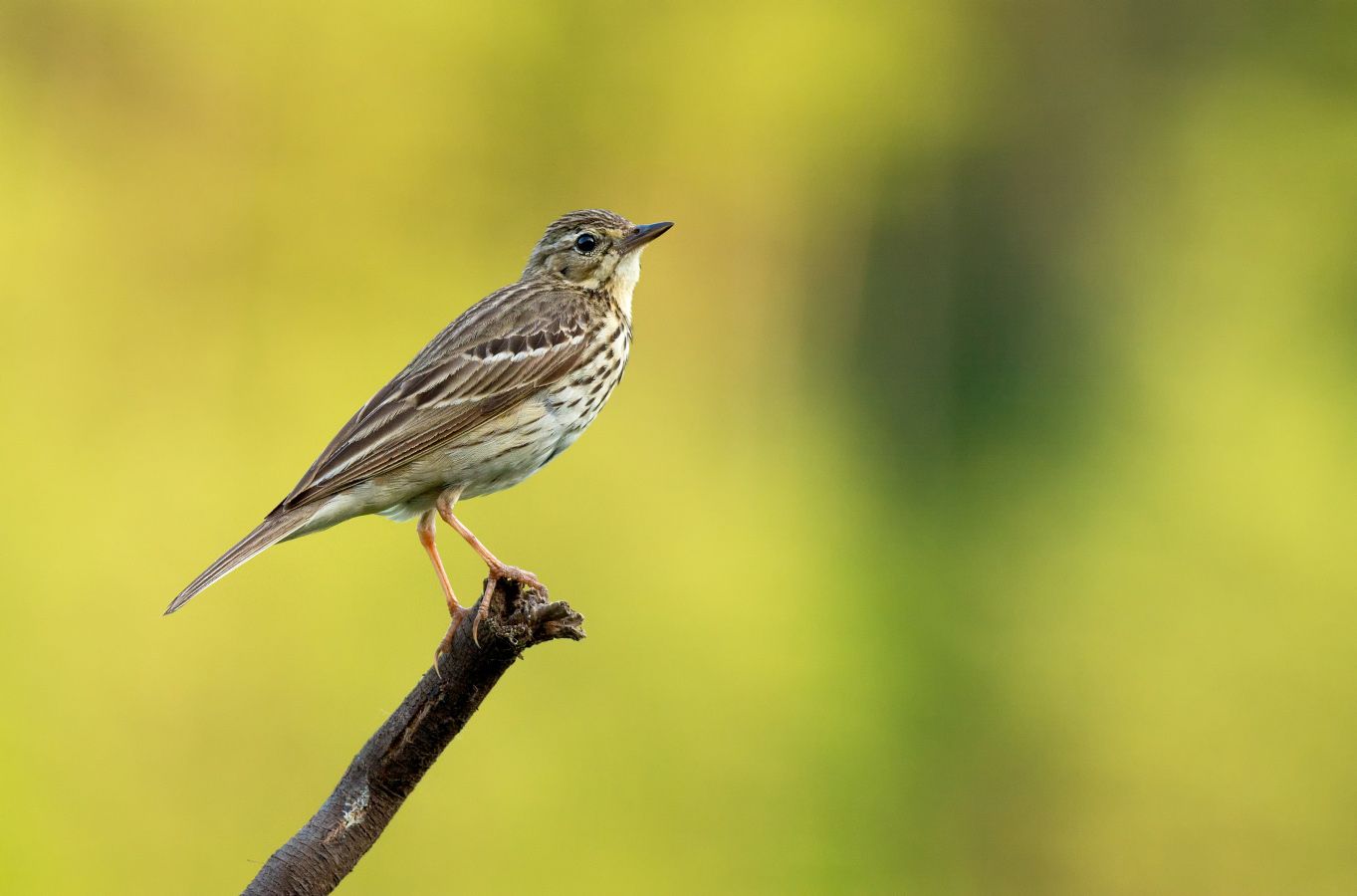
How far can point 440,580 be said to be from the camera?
6121 millimetres

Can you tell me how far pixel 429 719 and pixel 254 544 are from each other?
1226 millimetres

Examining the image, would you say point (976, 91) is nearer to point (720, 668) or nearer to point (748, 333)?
point (748, 333)

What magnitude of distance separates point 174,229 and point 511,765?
7.75 metres

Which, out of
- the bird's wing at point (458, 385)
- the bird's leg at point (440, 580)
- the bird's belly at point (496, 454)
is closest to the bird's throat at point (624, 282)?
the bird's wing at point (458, 385)

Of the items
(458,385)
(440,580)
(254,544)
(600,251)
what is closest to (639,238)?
(600,251)

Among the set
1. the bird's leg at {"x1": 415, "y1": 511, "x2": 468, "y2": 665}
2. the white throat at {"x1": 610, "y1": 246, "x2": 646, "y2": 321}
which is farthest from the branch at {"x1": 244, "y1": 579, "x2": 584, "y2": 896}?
the white throat at {"x1": 610, "y1": 246, "x2": 646, "y2": 321}

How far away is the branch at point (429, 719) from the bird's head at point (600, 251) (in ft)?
8.45

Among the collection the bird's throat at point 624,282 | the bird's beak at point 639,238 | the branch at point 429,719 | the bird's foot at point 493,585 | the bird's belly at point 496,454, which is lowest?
the branch at point 429,719

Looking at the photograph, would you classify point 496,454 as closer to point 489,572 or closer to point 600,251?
point 489,572

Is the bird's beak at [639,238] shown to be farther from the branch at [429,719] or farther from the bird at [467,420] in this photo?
the branch at [429,719]

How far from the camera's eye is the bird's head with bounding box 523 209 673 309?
742 cm

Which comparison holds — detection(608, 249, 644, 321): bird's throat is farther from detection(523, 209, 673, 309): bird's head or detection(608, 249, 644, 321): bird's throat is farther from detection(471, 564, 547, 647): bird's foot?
detection(471, 564, 547, 647): bird's foot

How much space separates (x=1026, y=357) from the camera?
2728 cm

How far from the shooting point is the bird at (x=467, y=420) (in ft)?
20.2
